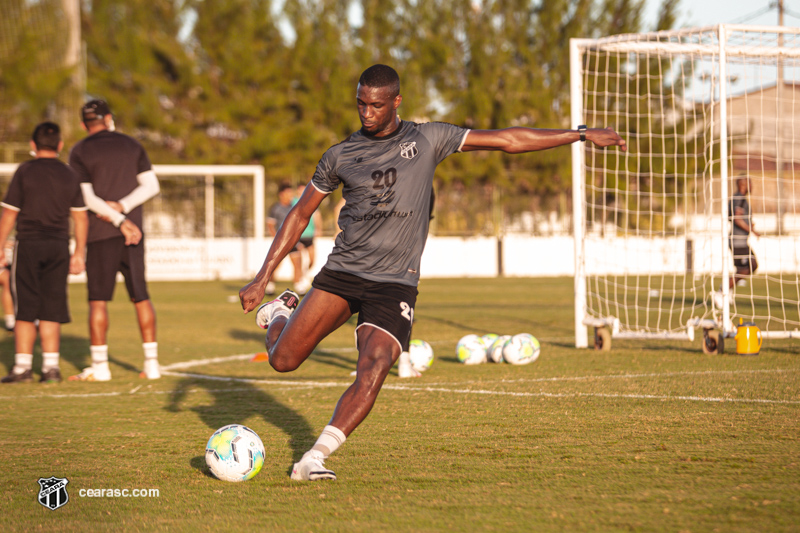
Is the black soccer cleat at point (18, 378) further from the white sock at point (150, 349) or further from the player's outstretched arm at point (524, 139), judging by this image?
the player's outstretched arm at point (524, 139)

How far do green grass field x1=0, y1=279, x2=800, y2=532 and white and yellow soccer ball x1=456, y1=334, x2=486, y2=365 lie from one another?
0.19 meters

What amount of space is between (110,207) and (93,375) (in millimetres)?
1693

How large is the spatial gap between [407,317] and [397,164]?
2.64ft

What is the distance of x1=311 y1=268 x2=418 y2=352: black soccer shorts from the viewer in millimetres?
4352

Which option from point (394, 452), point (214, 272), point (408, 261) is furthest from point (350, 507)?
point (214, 272)

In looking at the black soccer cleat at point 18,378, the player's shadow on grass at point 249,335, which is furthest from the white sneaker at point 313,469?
the player's shadow on grass at point 249,335

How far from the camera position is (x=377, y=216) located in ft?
14.5

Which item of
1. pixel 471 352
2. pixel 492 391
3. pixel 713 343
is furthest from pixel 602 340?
pixel 492 391

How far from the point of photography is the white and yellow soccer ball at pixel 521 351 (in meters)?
8.38

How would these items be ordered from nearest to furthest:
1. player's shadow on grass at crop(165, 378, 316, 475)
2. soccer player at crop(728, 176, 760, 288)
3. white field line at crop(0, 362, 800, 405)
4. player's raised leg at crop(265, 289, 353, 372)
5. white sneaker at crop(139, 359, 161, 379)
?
player's raised leg at crop(265, 289, 353, 372), player's shadow on grass at crop(165, 378, 316, 475), white field line at crop(0, 362, 800, 405), white sneaker at crop(139, 359, 161, 379), soccer player at crop(728, 176, 760, 288)

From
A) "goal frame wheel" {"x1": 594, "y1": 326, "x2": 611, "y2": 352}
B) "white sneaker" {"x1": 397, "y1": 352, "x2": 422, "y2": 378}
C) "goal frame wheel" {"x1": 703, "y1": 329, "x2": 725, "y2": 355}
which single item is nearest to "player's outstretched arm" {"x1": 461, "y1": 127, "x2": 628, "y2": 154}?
"white sneaker" {"x1": 397, "y1": 352, "x2": 422, "y2": 378}

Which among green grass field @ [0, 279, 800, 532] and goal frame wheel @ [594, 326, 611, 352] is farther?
goal frame wheel @ [594, 326, 611, 352]

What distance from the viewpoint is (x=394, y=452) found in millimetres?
4758

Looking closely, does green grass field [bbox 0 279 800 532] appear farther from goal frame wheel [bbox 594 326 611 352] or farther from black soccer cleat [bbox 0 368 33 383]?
goal frame wheel [bbox 594 326 611 352]
